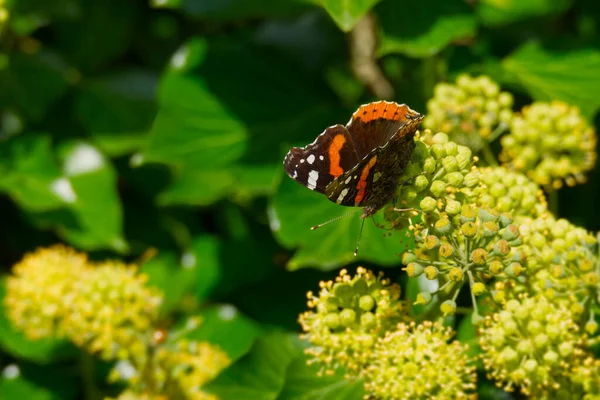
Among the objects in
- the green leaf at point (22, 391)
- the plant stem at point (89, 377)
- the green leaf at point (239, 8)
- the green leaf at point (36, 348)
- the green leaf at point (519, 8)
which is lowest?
the green leaf at point (22, 391)

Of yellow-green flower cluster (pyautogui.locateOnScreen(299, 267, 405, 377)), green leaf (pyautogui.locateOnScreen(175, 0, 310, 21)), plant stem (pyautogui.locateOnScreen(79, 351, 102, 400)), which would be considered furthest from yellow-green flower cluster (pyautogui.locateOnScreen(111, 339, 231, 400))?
green leaf (pyautogui.locateOnScreen(175, 0, 310, 21))

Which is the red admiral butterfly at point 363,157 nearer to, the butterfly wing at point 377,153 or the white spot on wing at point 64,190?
the butterfly wing at point 377,153

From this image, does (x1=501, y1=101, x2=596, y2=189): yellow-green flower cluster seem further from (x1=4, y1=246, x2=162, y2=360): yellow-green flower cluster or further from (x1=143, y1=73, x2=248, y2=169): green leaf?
(x1=4, y1=246, x2=162, y2=360): yellow-green flower cluster

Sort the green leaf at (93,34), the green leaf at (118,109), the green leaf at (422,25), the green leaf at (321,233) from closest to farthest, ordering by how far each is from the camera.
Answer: the green leaf at (321,233) < the green leaf at (422,25) < the green leaf at (118,109) < the green leaf at (93,34)

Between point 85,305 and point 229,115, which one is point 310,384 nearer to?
point 85,305

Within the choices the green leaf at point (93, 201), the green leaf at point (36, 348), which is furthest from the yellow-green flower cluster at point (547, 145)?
the green leaf at point (36, 348)
